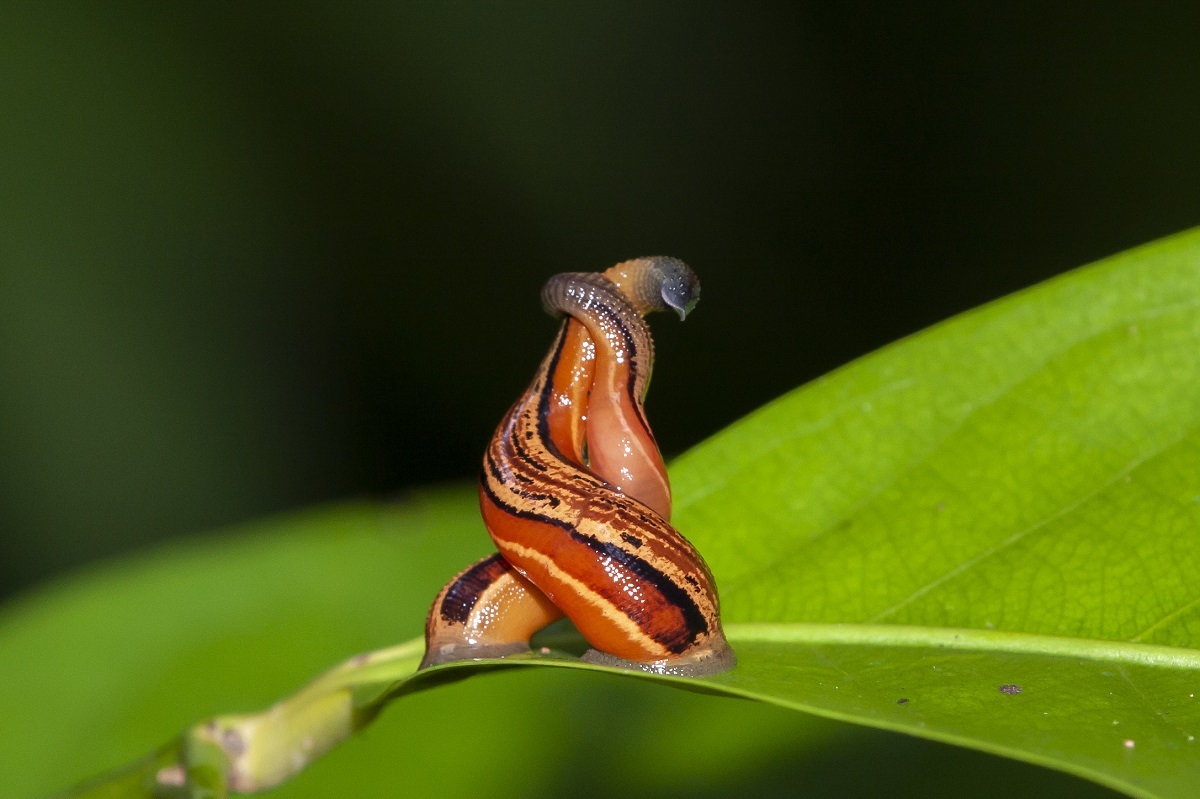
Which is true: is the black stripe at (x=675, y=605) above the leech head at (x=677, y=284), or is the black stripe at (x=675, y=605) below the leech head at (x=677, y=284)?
below

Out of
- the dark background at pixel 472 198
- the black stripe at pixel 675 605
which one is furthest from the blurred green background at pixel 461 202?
the black stripe at pixel 675 605


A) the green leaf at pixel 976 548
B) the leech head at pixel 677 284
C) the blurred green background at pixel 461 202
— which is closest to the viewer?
the green leaf at pixel 976 548

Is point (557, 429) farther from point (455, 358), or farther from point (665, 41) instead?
point (665, 41)

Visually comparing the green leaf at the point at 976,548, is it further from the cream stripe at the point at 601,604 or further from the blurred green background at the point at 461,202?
the blurred green background at the point at 461,202

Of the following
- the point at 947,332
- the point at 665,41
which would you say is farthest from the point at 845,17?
the point at 947,332

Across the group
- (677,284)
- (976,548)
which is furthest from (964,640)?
(677,284)
